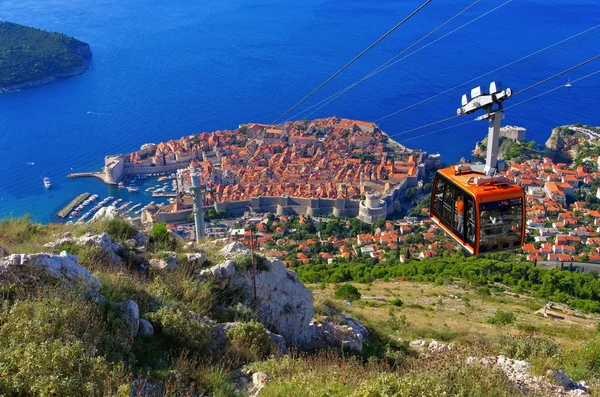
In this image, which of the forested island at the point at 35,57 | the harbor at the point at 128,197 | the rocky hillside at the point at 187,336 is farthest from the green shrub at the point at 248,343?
the forested island at the point at 35,57

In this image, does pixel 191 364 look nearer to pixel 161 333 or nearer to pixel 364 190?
pixel 161 333

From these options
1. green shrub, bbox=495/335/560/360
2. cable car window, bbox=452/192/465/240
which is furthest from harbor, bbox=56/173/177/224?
green shrub, bbox=495/335/560/360

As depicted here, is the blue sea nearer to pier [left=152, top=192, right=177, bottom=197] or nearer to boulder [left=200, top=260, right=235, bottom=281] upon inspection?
pier [left=152, top=192, right=177, bottom=197]

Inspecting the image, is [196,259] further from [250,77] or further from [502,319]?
[250,77]

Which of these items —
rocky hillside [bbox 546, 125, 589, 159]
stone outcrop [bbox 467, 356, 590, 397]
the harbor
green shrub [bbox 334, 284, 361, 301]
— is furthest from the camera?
rocky hillside [bbox 546, 125, 589, 159]

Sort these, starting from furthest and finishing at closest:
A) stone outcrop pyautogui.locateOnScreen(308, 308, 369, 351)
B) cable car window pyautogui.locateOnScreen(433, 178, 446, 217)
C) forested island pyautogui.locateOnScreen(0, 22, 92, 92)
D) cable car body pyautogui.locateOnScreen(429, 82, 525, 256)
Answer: forested island pyautogui.locateOnScreen(0, 22, 92, 92) → cable car window pyautogui.locateOnScreen(433, 178, 446, 217) → stone outcrop pyautogui.locateOnScreen(308, 308, 369, 351) → cable car body pyautogui.locateOnScreen(429, 82, 525, 256)

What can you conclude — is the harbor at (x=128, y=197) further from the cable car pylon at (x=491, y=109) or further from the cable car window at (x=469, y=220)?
the cable car pylon at (x=491, y=109)

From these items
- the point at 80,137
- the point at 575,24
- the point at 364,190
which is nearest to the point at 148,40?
the point at 80,137

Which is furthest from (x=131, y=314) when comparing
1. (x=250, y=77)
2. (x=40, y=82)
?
(x=40, y=82)
